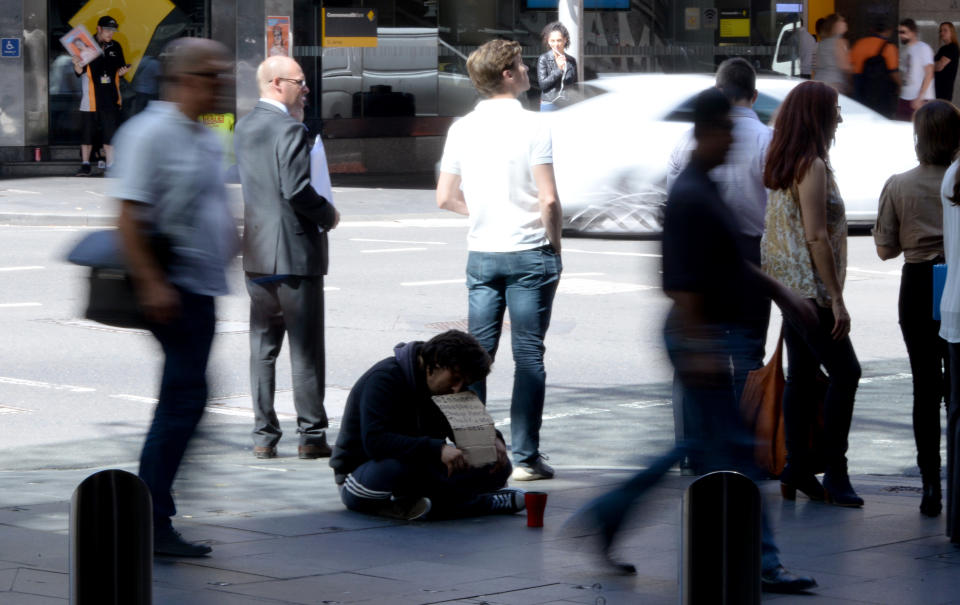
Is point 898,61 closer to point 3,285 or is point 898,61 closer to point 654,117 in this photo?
point 654,117

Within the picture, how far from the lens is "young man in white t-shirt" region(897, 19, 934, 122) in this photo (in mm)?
23753

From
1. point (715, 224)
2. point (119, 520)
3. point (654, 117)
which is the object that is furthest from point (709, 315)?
point (654, 117)

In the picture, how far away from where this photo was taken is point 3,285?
13781mm

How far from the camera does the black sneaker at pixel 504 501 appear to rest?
21.9 ft

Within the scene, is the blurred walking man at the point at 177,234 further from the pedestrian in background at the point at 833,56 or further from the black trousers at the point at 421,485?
the pedestrian in background at the point at 833,56

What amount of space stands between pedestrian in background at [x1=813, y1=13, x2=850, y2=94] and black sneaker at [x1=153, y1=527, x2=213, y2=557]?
1829cm

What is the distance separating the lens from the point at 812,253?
254 inches

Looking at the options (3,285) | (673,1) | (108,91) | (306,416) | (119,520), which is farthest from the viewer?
(673,1)

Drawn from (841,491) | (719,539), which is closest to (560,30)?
(841,491)

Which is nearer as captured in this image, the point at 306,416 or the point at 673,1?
the point at 306,416

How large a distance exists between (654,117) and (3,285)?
6367mm

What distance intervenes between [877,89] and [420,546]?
18952 millimetres

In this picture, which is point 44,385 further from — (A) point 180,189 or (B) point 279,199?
(A) point 180,189

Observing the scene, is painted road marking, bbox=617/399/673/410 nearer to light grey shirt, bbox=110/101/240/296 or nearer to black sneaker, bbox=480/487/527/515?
black sneaker, bbox=480/487/527/515
